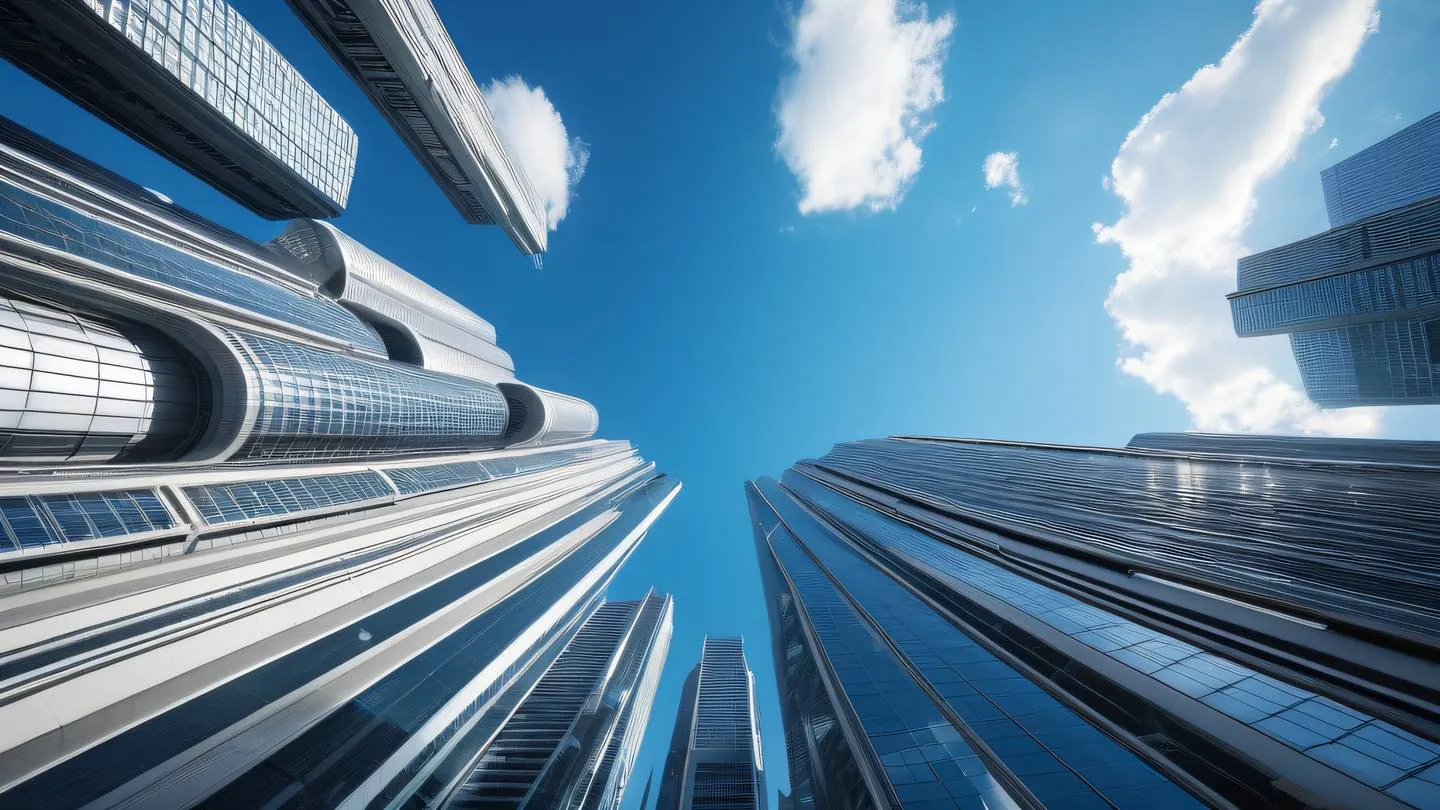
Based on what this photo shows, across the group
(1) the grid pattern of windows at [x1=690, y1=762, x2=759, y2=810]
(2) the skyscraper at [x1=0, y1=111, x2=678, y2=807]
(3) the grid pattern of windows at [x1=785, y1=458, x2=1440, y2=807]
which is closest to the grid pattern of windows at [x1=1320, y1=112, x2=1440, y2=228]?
(3) the grid pattern of windows at [x1=785, y1=458, x2=1440, y2=807]

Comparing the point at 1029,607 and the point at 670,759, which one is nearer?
the point at 1029,607

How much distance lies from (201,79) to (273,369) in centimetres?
4440

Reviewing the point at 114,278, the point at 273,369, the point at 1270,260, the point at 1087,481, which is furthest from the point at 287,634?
the point at 1270,260

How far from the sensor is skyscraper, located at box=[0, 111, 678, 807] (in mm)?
23016

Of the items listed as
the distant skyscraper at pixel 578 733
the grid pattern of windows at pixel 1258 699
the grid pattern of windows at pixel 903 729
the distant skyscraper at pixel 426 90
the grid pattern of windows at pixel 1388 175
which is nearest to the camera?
the grid pattern of windows at pixel 1258 699

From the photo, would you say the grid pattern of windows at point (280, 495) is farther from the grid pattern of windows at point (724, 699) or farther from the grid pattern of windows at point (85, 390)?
the grid pattern of windows at point (724, 699)

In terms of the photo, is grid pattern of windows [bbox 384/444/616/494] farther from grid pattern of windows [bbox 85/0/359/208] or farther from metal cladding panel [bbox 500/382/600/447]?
grid pattern of windows [bbox 85/0/359/208]

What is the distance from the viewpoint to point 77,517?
85.9ft

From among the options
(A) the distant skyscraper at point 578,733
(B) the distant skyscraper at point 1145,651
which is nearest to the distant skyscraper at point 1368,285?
(B) the distant skyscraper at point 1145,651

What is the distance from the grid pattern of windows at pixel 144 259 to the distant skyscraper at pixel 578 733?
6607cm

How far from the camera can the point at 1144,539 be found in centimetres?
3778

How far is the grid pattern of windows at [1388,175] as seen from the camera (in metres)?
93.6

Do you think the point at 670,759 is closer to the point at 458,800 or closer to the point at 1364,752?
the point at 458,800

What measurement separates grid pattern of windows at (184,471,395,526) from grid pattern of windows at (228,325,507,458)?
15.7ft
